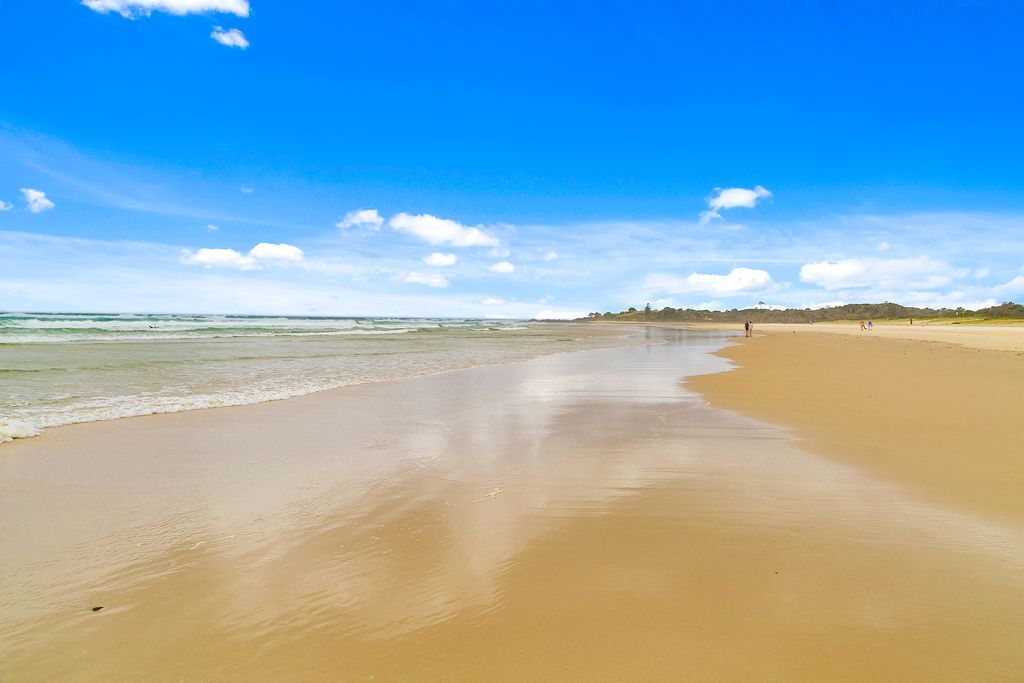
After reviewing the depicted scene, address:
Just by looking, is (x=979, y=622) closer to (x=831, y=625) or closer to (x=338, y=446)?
(x=831, y=625)

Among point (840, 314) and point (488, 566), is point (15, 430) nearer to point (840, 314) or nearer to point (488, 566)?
point (488, 566)

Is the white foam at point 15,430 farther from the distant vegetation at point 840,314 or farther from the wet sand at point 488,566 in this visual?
the distant vegetation at point 840,314

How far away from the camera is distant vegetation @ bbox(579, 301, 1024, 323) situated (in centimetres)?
7641

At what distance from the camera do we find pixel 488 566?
3826mm

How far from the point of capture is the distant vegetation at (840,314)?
76.4 meters

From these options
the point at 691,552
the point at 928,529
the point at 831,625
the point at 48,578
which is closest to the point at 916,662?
the point at 831,625

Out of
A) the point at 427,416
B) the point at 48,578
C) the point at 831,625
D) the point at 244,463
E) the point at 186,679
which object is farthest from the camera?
the point at 427,416

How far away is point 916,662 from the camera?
8.93ft

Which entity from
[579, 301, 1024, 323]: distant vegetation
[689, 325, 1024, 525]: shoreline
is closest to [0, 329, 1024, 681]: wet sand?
[689, 325, 1024, 525]: shoreline

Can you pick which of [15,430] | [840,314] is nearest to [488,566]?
[15,430]

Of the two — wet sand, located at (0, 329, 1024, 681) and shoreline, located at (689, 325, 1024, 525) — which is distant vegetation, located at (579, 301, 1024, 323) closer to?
shoreline, located at (689, 325, 1024, 525)

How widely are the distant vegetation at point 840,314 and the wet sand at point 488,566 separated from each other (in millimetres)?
88174

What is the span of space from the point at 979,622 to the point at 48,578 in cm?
603

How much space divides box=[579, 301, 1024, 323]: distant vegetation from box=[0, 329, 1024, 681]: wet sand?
88.2m
